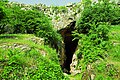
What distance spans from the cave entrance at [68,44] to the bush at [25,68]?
67.4ft

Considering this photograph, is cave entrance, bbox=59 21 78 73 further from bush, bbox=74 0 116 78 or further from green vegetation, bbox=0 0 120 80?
green vegetation, bbox=0 0 120 80

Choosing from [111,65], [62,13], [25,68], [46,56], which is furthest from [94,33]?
[62,13]

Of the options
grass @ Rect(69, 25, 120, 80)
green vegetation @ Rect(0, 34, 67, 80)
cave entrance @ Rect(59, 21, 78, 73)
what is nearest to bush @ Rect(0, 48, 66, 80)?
green vegetation @ Rect(0, 34, 67, 80)

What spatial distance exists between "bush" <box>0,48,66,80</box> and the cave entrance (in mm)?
20547

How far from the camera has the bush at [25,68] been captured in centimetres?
1919

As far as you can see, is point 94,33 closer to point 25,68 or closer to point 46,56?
point 46,56

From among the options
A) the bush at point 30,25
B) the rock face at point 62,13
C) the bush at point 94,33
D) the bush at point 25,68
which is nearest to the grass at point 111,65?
the bush at point 94,33

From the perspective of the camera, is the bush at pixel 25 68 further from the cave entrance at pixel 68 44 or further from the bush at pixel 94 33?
the cave entrance at pixel 68 44

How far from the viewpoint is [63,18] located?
4203cm

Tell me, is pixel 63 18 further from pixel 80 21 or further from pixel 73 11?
pixel 80 21

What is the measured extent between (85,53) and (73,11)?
20.3 metres

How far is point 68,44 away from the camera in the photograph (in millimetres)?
45031

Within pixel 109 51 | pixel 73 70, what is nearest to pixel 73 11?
pixel 73 70

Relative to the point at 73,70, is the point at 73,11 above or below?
above
